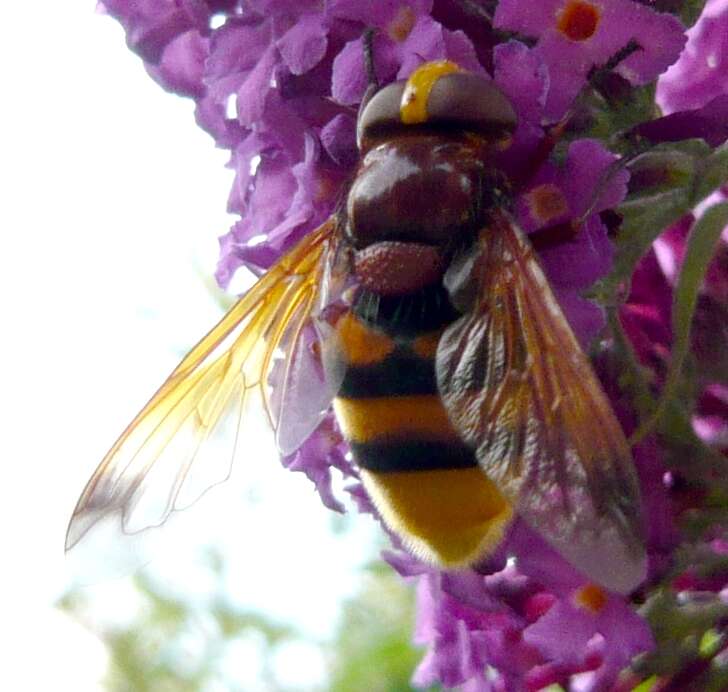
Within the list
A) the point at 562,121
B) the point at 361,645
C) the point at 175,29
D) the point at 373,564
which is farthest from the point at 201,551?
the point at 562,121

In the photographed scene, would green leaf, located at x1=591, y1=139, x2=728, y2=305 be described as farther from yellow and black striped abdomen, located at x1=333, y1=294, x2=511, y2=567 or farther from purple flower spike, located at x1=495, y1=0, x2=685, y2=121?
yellow and black striped abdomen, located at x1=333, y1=294, x2=511, y2=567

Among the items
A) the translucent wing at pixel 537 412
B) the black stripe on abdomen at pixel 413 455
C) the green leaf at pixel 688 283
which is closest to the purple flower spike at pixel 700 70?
the green leaf at pixel 688 283

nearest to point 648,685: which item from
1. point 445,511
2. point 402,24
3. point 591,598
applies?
point 591,598

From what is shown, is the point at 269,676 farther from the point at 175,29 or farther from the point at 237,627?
the point at 175,29

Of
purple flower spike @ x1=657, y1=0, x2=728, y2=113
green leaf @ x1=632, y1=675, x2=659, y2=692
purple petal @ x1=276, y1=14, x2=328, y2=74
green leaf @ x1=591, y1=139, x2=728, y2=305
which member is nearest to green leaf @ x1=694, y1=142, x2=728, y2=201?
green leaf @ x1=591, y1=139, x2=728, y2=305

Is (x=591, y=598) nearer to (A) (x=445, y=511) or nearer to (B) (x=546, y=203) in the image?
(A) (x=445, y=511)
